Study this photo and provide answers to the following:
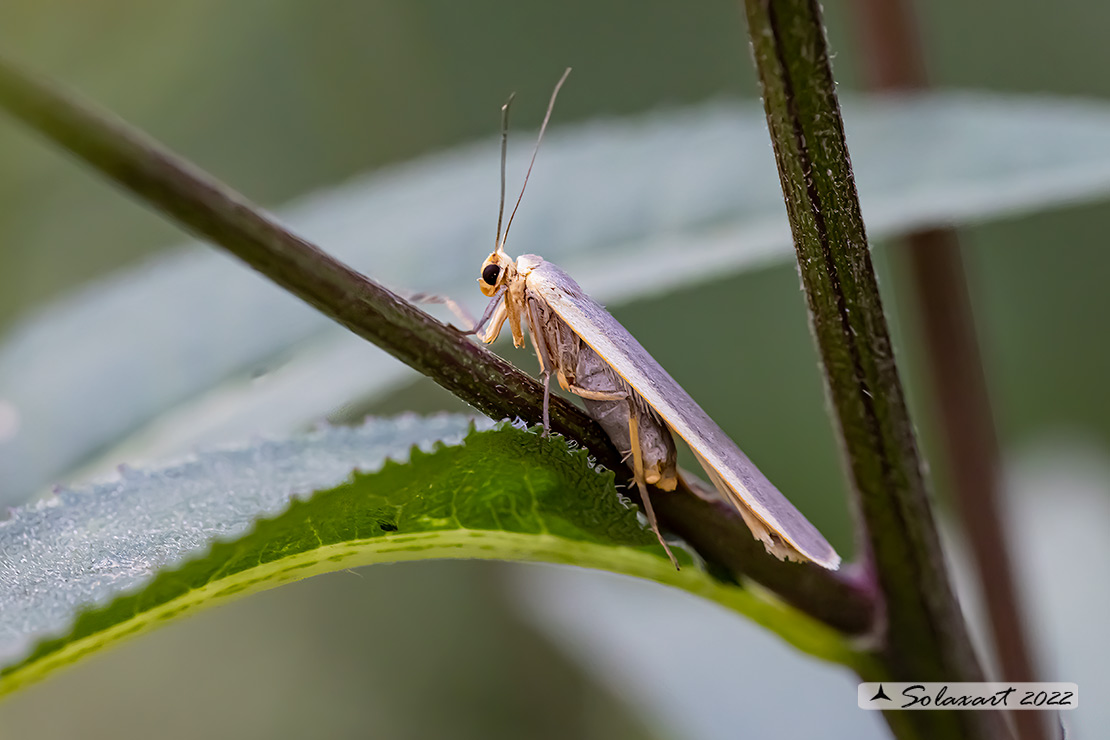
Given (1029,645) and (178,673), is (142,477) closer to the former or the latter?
(1029,645)

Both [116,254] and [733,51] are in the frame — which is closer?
[733,51]

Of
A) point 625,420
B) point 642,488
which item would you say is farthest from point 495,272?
point 642,488

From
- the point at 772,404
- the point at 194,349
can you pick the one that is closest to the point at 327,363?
the point at 194,349

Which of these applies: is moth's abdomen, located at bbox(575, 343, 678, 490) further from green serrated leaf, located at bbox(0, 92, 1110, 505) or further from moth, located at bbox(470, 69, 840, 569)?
green serrated leaf, located at bbox(0, 92, 1110, 505)

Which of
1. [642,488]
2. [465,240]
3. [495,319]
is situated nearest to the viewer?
[642,488]

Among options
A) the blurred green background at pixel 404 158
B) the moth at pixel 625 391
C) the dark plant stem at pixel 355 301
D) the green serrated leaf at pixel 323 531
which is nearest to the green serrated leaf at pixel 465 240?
the moth at pixel 625 391

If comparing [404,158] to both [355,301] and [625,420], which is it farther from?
[355,301]

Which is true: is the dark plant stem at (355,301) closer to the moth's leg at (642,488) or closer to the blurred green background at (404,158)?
the moth's leg at (642,488)
